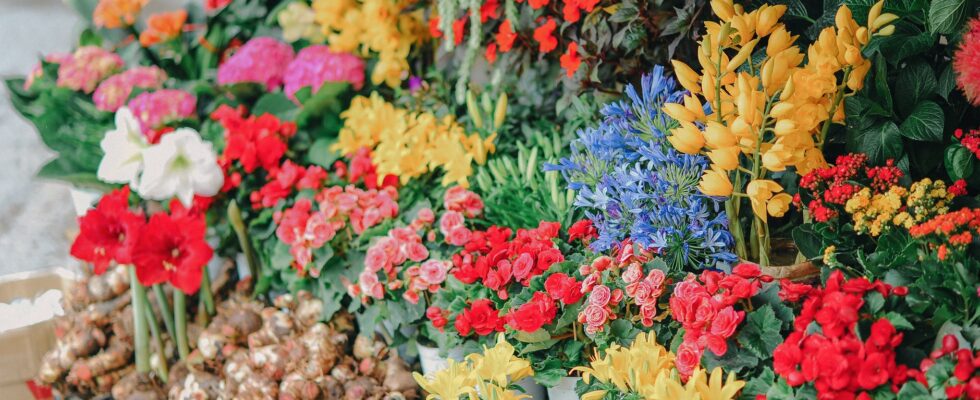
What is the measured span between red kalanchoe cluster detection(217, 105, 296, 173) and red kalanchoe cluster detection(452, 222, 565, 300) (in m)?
0.61

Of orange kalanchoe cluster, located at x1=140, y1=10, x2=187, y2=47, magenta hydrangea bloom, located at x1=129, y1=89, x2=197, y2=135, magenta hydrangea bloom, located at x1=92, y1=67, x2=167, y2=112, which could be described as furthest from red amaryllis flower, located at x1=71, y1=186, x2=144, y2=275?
orange kalanchoe cluster, located at x1=140, y1=10, x2=187, y2=47

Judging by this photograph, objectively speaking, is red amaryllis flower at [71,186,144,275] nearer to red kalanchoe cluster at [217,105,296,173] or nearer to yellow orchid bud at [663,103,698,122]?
red kalanchoe cluster at [217,105,296,173]

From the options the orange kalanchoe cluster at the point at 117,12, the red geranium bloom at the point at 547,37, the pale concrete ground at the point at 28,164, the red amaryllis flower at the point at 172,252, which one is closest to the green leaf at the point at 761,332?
the red geranium bloom at the point at 547,37

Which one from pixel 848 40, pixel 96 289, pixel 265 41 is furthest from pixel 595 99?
pixel 96 289

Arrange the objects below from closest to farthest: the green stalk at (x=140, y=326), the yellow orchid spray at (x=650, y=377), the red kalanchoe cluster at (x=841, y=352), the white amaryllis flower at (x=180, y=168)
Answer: the red kalanchoe cluster at (x=841, y=352), the yellow orchid spray at (x=650, y=377), the white amaryllis flower at (x=180, y=168), the green stalk at (x=140, y=326)

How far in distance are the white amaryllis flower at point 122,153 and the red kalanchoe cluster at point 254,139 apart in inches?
7.2

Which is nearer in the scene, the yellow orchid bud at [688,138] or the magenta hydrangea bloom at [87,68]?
the yellow orchid bud at [688,138]

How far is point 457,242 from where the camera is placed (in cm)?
138

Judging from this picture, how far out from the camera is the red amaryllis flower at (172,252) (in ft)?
5.30

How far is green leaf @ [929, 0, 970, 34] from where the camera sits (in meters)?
0.90

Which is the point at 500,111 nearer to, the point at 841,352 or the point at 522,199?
the point at 522,199

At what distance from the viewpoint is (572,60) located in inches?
54.6

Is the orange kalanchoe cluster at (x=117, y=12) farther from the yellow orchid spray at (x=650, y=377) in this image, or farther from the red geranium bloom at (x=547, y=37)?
the yellow orchid spray at (x=650, y=377)

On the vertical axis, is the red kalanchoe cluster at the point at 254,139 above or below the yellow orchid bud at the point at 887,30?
below
